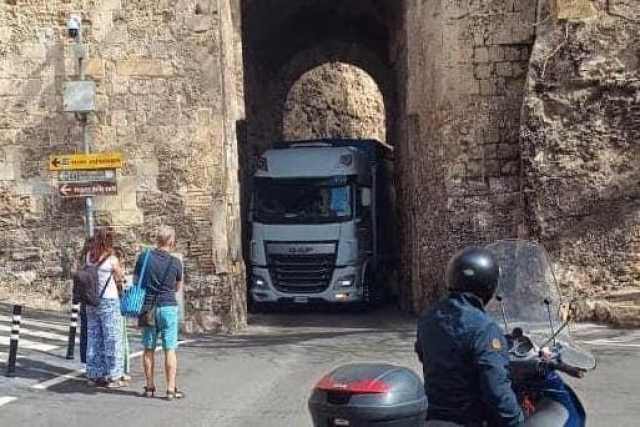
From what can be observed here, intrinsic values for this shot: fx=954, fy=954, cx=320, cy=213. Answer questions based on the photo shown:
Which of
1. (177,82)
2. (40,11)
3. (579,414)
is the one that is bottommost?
(579,414)

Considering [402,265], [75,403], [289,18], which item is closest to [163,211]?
[402,265]

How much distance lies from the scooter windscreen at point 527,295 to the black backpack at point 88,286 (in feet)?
18.2

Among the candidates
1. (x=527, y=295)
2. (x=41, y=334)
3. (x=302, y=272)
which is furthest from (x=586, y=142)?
(x=527, y=295)

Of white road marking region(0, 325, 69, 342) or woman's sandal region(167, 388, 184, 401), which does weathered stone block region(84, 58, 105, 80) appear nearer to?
white road marking region(0, 325, 69, 342)

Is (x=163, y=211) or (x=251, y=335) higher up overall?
(x=163, y=211)

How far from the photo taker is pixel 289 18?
24844 millimetres

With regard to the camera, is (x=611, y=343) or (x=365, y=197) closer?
(x=611, y=343)

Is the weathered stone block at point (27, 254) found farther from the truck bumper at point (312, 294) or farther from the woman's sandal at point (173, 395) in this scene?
the woman's sandal at point (173, 395)

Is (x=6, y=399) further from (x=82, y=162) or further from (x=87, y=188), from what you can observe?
(x=82, y=162)

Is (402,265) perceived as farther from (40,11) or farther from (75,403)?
(75,403)

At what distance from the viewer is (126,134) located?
15.6 metres

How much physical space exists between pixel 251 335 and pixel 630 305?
5.75 meters

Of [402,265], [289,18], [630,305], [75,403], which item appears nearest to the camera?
[75,403]

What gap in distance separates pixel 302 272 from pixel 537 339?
1324cm
